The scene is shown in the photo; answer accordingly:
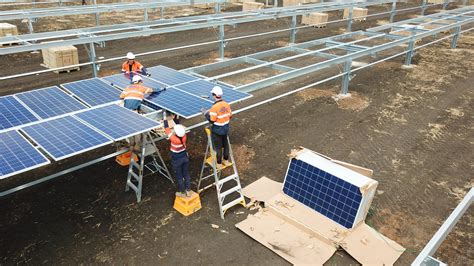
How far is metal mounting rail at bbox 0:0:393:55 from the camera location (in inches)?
457

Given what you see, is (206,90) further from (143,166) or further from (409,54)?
(409,54)

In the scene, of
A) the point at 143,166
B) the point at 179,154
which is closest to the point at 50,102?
the point at 143,166

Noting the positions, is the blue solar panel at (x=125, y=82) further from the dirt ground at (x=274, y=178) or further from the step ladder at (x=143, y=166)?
the dirt ground at (x=274, y=178)

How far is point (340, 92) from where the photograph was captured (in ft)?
47.3

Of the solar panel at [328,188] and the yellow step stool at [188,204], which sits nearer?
the solar panel at [328,188]

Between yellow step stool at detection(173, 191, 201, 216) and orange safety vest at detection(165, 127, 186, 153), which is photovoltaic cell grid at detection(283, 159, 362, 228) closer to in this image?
yellow step stool at detection(173, 191, 201, 216)

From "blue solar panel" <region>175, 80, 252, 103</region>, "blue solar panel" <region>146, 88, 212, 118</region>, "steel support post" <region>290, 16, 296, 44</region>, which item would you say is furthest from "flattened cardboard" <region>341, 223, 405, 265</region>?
"steel support post" <region>290, 16, 296, 44</region>

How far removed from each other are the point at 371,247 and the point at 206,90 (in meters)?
5.19

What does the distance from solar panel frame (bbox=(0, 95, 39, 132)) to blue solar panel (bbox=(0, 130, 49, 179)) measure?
530mm

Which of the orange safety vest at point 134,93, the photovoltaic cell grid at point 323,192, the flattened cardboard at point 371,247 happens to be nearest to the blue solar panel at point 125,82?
the orange safety vest at point 134,93

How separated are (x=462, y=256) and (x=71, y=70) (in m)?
15.5

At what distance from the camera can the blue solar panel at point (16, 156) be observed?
5429mm

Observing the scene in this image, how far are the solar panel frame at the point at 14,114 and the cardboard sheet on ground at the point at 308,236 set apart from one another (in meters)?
4.73

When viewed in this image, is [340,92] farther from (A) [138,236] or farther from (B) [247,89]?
(A) [138,236]
